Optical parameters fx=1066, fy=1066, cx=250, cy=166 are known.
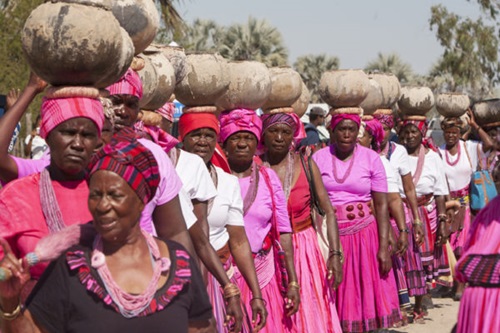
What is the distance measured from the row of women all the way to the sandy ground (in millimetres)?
306

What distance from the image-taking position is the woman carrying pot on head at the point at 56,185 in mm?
3977

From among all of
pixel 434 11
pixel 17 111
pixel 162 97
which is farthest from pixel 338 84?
pixel 434 11

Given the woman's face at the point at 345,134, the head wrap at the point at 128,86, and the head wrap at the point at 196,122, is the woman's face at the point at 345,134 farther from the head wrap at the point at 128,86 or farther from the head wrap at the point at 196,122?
the head wrap at the point at 128,86

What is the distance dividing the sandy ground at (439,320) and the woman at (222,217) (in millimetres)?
4774

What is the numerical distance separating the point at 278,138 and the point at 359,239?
165 cm

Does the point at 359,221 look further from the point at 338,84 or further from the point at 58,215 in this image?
the point at 58,215

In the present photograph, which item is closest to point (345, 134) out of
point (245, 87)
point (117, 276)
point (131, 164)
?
point (245, 87)

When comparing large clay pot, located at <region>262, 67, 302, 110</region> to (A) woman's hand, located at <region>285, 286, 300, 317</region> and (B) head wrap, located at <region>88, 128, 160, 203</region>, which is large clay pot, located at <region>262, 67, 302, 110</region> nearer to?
(A) woman's hand, located at <region>285, 286, 300, 317</region>

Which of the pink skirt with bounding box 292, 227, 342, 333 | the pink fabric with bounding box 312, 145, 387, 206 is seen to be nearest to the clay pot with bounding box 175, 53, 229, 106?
the pink skirt with bounding box 292, 227, 342, 333

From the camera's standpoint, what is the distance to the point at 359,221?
940cm

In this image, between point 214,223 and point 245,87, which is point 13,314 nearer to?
point 214,223

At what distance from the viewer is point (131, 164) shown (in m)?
3.73

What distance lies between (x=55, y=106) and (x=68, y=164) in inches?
9.5

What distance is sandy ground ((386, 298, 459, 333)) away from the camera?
11031 millimetres
